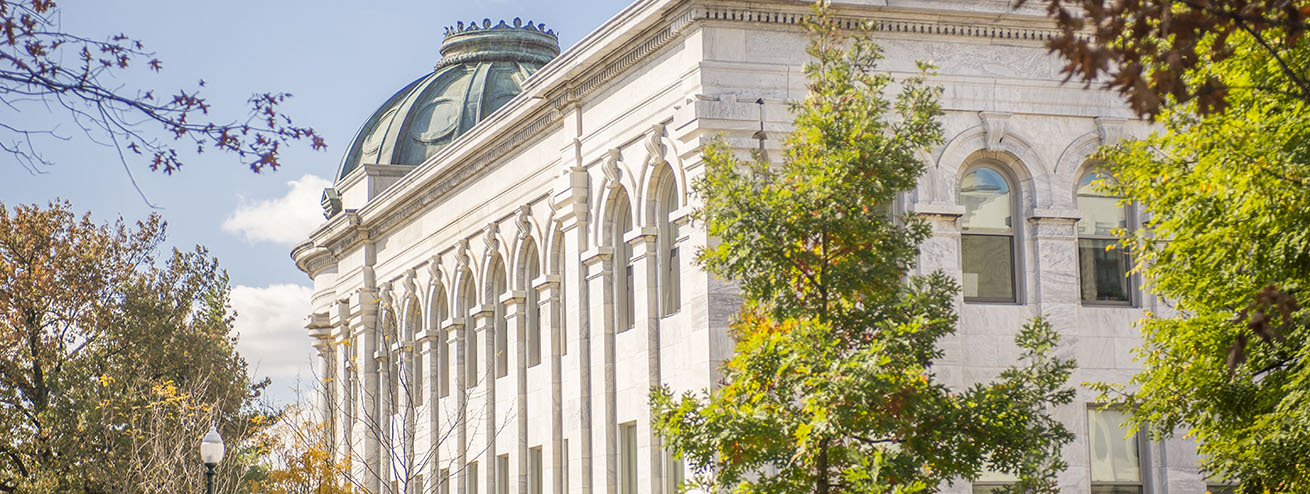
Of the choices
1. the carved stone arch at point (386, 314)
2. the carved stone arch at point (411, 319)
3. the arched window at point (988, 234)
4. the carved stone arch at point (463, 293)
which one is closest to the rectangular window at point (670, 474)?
the arched window at point (988, 234)

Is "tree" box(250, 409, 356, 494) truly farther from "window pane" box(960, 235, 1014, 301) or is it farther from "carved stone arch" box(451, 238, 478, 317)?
"window pane" box(960, 235, 1014, 301)

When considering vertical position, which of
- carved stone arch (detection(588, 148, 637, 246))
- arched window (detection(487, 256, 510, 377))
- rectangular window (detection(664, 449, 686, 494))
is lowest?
rectangular window (detection(664, 449, 686, 494))

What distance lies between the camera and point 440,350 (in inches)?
1690

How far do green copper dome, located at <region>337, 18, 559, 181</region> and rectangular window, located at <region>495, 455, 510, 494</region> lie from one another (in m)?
12.7

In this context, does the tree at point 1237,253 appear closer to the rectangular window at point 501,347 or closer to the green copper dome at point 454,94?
the rectangular window at point 501,347

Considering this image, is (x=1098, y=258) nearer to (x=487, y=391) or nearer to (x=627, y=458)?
(x=627, y=458)

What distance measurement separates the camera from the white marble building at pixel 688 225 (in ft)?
96.3

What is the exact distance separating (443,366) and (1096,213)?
56.4 ft

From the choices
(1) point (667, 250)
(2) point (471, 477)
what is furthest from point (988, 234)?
(2) point (471, 477)

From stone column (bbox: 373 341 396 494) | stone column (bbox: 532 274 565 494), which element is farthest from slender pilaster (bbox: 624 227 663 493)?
stone column (bbox: 373 341 396 494)

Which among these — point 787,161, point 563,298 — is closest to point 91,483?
point 563,298

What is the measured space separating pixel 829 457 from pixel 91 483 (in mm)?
31820

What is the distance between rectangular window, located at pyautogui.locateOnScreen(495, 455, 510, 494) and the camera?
128 feet

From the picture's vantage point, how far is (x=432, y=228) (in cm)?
4331
